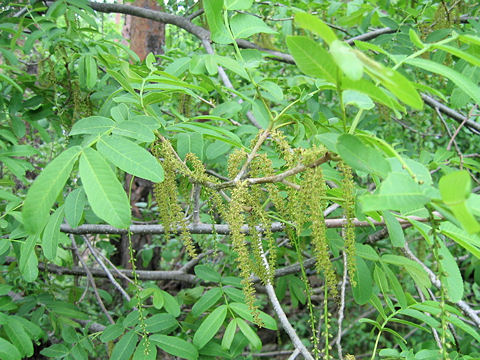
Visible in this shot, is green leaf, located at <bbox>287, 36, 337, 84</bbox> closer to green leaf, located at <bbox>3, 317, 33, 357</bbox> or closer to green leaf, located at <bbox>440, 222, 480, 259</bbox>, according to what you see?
green leaf, located at <bbox>440, 222, 480, 259</bbox>

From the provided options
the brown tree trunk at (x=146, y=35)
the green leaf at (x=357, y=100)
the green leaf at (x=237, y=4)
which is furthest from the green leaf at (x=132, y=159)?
the brown tree trunk at (x=146, y=35)

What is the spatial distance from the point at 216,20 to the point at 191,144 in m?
0.38

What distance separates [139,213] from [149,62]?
2.22 meters

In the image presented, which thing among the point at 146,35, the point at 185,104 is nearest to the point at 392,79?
the point at 185,104

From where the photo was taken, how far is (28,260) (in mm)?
1521

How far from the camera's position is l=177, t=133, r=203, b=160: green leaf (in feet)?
4.44

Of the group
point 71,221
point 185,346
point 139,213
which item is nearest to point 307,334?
point 139,213

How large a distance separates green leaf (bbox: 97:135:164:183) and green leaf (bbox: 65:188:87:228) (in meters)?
0.35

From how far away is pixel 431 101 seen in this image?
2.27 meters

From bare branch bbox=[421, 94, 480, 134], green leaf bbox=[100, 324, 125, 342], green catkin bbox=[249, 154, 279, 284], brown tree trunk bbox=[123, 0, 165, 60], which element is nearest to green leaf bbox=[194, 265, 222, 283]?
green leaf bbox=[100, 324, 125, 342]

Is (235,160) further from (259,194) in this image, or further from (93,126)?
(93,126)

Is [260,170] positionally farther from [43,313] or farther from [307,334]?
[307,334]

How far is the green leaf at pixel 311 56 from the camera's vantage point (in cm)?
74

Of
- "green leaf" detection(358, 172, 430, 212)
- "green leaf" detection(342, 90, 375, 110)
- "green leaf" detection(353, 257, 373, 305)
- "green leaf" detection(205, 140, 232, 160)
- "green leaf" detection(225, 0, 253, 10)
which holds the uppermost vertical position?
"green leaf" detection(225, 0, 253, 10)
